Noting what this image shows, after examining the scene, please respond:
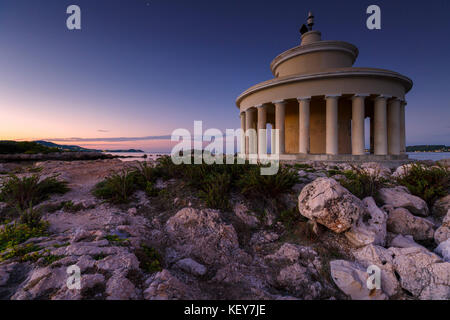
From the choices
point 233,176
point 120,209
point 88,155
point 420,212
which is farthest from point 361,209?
point 88,155

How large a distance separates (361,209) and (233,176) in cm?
302

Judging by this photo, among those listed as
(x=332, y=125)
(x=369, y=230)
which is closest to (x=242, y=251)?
(x=369, y=230)

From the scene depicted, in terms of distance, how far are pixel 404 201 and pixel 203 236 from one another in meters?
4.57

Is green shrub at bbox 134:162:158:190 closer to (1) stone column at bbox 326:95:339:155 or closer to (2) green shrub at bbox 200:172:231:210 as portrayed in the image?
(2) green shrub at bbox 200:172:231:210

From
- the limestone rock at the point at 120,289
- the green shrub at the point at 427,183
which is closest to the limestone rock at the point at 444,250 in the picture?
the green shrub at the point at 427,183

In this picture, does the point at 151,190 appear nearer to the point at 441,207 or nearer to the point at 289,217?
the point at 289,217

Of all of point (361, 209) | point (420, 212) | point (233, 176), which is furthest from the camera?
point (233, 176)

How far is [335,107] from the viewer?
464 inches

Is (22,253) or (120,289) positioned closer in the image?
(120,289)

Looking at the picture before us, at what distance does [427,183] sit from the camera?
15.4 feet

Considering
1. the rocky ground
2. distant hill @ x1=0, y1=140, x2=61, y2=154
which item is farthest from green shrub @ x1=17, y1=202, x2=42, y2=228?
distant hill @ x1=0, y1=140, x2=61, y2=154

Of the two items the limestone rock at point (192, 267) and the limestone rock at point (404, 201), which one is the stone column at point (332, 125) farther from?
the limestone rock at point (192, 267)

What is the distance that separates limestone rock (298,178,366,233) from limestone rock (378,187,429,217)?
145 cm
